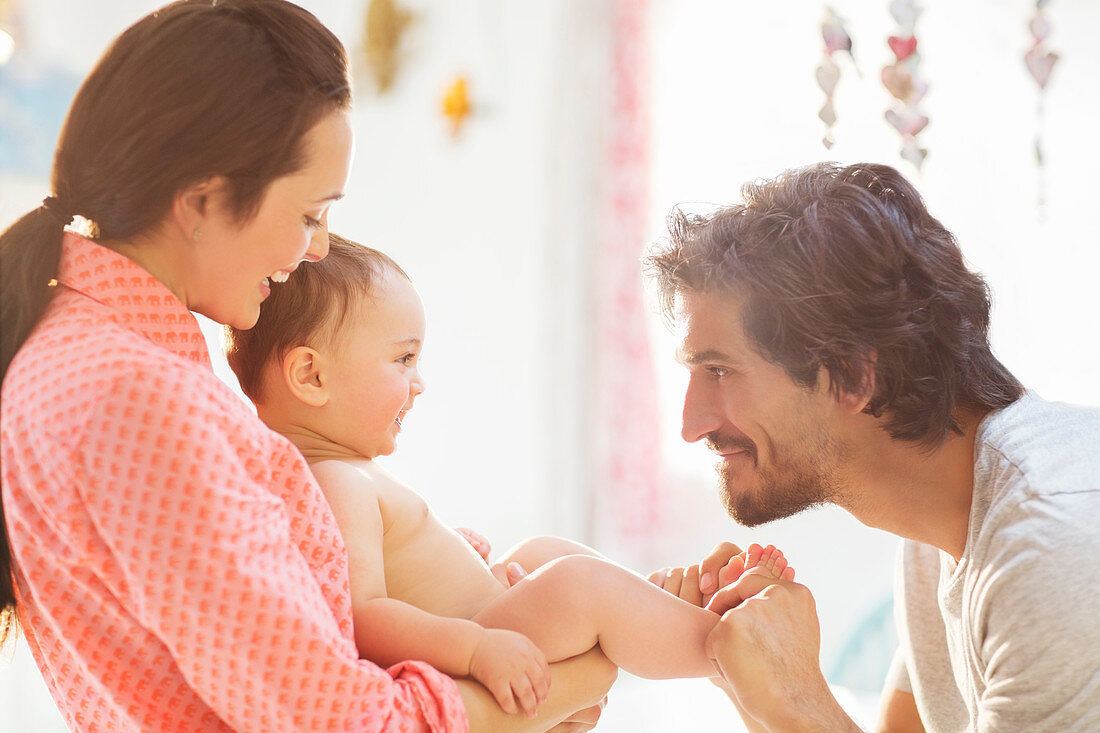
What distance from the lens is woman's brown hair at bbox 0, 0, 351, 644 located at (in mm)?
998

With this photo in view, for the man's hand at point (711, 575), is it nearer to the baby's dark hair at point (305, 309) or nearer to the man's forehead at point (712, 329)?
the man's forehead at point (712, 329)

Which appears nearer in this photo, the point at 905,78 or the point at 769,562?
the point at 769,562

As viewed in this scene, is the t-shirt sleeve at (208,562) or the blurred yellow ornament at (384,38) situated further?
the blurred yellow ornament at (384,38)

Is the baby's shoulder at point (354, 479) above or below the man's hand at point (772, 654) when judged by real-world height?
above

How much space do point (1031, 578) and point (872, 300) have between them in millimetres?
519

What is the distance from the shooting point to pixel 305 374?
1.38m

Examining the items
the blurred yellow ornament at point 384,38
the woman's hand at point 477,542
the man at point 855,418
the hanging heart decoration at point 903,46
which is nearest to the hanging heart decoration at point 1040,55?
the hanging heart decoration at point 903,46

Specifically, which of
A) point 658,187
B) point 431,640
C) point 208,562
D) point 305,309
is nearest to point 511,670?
point 431,640

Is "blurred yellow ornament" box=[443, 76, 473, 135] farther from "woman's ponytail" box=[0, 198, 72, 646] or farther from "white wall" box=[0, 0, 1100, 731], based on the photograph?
"woman's ponytail" box=[0, 198, 72, 646]

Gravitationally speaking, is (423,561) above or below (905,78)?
below

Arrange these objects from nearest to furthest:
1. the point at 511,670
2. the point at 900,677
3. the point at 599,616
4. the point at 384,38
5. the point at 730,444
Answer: the point at 511,670
the point at 599,616
the point at 730,444
the point at 900,677
the point at 384,38

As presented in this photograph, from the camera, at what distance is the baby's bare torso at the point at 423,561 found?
140 cm

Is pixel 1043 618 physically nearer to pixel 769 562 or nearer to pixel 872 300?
pixel 769 562

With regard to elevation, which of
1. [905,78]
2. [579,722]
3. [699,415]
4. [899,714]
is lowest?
[899,714]
